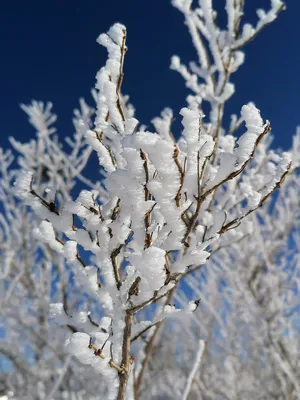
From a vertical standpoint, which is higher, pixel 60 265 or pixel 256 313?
pixel 60 265

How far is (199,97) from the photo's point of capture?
227 centimetres

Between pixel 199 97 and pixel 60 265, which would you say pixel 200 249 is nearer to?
pixel 199 97

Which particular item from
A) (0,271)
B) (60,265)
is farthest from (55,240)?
(0,271)

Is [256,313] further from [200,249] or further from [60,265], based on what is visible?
[200,249]

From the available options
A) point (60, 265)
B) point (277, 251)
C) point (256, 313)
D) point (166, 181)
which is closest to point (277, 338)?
point (256, 313)

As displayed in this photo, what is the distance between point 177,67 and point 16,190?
6.17 feet

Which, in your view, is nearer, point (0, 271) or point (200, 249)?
point (200, 249)

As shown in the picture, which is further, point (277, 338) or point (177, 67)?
point (277, 338)

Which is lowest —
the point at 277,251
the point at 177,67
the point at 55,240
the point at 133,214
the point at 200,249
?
the point at 200,249

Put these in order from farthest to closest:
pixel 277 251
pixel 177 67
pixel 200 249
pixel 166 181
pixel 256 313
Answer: pixel 277 251 < pixel 256 313 < pixel 177 67 < pixel 200 249 < pixel 166 181

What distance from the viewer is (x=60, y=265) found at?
432 cm

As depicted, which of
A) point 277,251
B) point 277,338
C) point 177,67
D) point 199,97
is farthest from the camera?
point 277,251

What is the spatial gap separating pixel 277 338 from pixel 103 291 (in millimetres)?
3828

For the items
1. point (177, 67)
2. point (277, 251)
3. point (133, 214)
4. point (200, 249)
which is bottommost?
point (200, 249)
